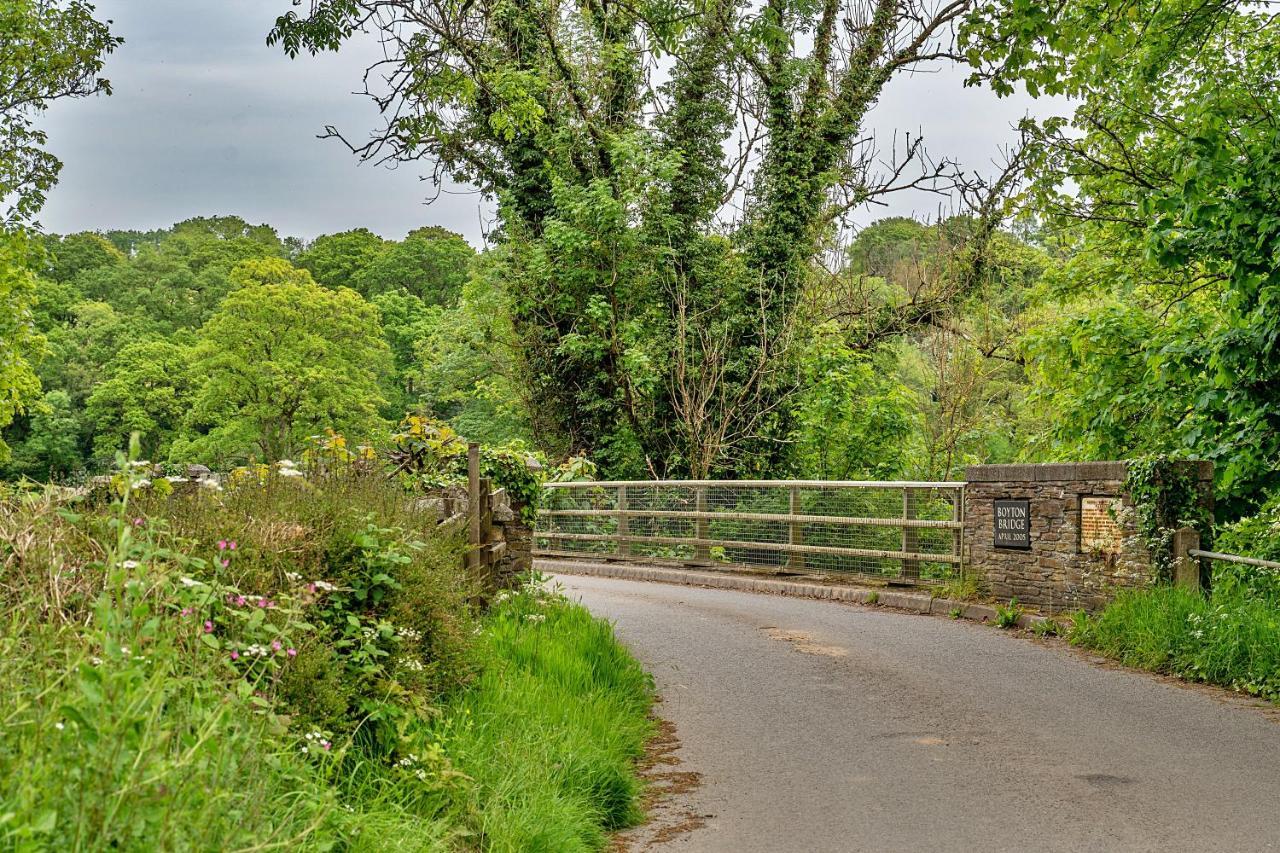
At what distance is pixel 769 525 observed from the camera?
17594 millimetres

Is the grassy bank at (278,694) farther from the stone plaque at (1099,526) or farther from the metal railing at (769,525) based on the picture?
the metal railing at (769,525)

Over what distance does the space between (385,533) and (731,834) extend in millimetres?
2183

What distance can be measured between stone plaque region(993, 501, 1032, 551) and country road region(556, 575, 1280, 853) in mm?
1670

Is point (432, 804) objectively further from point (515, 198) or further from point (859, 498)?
point (515, 198)

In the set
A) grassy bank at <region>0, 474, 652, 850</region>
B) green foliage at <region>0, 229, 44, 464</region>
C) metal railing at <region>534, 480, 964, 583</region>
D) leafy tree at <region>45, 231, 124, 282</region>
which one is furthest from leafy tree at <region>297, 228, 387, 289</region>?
grassy bank at <region>0, 474, 652, 850</region>

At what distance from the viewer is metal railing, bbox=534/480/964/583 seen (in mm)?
15039

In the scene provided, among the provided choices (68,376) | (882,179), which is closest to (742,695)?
(882,179)

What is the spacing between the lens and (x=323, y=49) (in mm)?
10477

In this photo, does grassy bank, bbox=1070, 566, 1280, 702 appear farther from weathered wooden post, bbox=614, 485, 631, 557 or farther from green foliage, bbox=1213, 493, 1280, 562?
weathered wooden post, bbox=614, 485, 631, 557

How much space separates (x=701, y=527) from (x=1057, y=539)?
7233 millimetres

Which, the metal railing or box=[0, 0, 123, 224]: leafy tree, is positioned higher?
box=[0, 0, 123, 224]: leafy tree

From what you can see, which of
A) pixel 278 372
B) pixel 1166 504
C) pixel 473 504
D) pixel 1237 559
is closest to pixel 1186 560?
pixel 1166 504

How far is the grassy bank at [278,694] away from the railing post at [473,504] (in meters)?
1.50

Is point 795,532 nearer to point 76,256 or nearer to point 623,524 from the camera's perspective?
point 623,524
